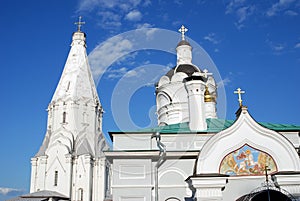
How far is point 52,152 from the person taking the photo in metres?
38.5

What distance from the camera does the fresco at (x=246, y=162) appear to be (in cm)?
1380

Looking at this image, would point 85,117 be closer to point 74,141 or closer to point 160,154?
point 74,141

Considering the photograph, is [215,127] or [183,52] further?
[183,52]

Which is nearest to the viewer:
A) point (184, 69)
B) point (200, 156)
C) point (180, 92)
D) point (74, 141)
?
point (200, 156)

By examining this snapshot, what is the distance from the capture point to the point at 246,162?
1391 cm

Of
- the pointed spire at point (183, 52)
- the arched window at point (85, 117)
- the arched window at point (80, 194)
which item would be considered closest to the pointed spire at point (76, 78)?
the arched window at point (85, 117)

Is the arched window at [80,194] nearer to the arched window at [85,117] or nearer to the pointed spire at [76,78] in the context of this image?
the arched window at [85,117]

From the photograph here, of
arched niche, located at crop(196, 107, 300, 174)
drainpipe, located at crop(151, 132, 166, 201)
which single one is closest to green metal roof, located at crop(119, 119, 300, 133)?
drainpipe, located at crop(151, 132, 166, 201)

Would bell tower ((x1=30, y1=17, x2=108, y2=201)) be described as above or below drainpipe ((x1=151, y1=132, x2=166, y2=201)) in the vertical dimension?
above

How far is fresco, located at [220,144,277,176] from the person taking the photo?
13.8 metres

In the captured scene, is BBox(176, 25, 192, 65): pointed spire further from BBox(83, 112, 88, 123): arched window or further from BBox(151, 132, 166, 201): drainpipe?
BBox(83, 112, 88, 123): arched window

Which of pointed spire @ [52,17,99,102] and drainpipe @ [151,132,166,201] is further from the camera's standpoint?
pointed spire @ [52,17,99,102]

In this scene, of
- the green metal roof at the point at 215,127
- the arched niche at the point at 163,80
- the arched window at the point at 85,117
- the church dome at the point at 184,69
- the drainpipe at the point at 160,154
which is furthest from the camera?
the arched window at the point at 85,117

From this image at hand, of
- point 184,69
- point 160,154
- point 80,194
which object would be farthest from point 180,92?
point 80,194
